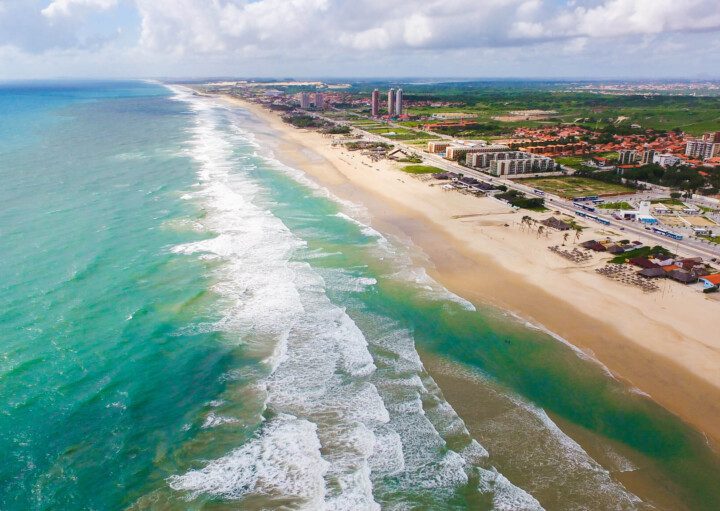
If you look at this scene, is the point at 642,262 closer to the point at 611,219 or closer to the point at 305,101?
the point at 611,219

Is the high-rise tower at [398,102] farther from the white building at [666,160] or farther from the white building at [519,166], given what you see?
the white building at [666,160]

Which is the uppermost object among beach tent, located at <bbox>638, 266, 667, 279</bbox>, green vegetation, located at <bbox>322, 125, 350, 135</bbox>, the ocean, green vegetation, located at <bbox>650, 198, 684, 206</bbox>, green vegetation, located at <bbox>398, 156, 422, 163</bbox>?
green vegetation, located at <bbox>322, 125, 350, 135</bbox>

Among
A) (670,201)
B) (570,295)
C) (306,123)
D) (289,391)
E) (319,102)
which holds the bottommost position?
(289,391)

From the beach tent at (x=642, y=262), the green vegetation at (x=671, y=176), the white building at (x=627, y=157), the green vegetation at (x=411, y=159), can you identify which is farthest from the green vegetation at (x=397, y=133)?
the beach tent at (x=642, y=262)

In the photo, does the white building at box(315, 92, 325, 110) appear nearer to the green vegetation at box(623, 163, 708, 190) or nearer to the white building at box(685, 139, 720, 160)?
the white building at box(685, 139, 720, 160)

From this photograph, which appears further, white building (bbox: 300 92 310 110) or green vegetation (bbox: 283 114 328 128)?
white building (bbox: 300 92 310 110)

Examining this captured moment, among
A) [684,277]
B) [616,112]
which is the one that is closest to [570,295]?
[684,277]

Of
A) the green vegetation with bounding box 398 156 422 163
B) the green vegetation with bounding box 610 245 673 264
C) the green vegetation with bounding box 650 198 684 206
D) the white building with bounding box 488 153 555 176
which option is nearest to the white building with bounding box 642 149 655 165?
the white building with bounding box 488 153 555 176
